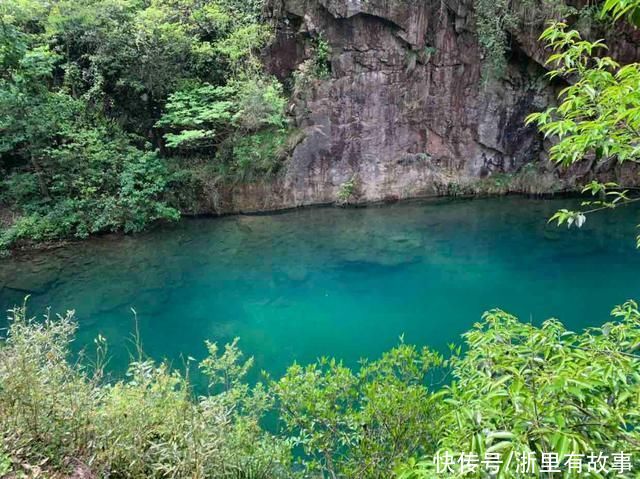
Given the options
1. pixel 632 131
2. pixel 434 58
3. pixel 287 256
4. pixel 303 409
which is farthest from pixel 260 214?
pixel 632 131

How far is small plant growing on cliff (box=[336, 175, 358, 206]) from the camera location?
10.8m

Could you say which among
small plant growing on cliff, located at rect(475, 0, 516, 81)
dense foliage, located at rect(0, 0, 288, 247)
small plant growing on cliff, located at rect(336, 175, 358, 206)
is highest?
small plant growing on cliff, located at rect(475, 0, 516, 81)

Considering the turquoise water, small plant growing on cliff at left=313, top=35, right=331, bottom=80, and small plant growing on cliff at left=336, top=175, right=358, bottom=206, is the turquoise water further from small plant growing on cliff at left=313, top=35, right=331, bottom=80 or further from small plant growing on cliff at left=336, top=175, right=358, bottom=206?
small plant growing on cliff at left=313, top=35, right=331, bottom=80

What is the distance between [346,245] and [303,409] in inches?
250

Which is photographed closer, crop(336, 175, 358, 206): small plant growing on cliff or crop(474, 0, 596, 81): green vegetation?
crop(474, 0, 596, 81): green vegetation

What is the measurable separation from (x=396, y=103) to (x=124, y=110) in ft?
22.7

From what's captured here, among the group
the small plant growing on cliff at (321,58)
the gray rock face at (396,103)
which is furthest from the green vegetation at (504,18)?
the small plant growing on cliff at (321,58)

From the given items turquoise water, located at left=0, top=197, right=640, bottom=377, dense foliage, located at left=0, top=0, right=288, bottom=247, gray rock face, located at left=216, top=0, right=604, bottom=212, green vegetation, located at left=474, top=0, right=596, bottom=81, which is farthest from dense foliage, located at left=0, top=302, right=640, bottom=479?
green vegetation, located at left=474, top=0, right=596, bottom=81

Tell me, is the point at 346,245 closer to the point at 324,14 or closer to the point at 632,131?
the point at 324,14

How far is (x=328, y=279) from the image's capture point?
7398 millimetres

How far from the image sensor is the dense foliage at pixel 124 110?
28.2ft

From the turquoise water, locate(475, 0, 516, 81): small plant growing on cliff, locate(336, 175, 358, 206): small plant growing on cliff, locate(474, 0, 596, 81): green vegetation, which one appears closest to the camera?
the turquoise water

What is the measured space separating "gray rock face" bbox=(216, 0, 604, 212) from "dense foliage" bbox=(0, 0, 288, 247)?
75cm

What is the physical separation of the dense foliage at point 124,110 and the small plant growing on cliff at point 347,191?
1.77 metres
